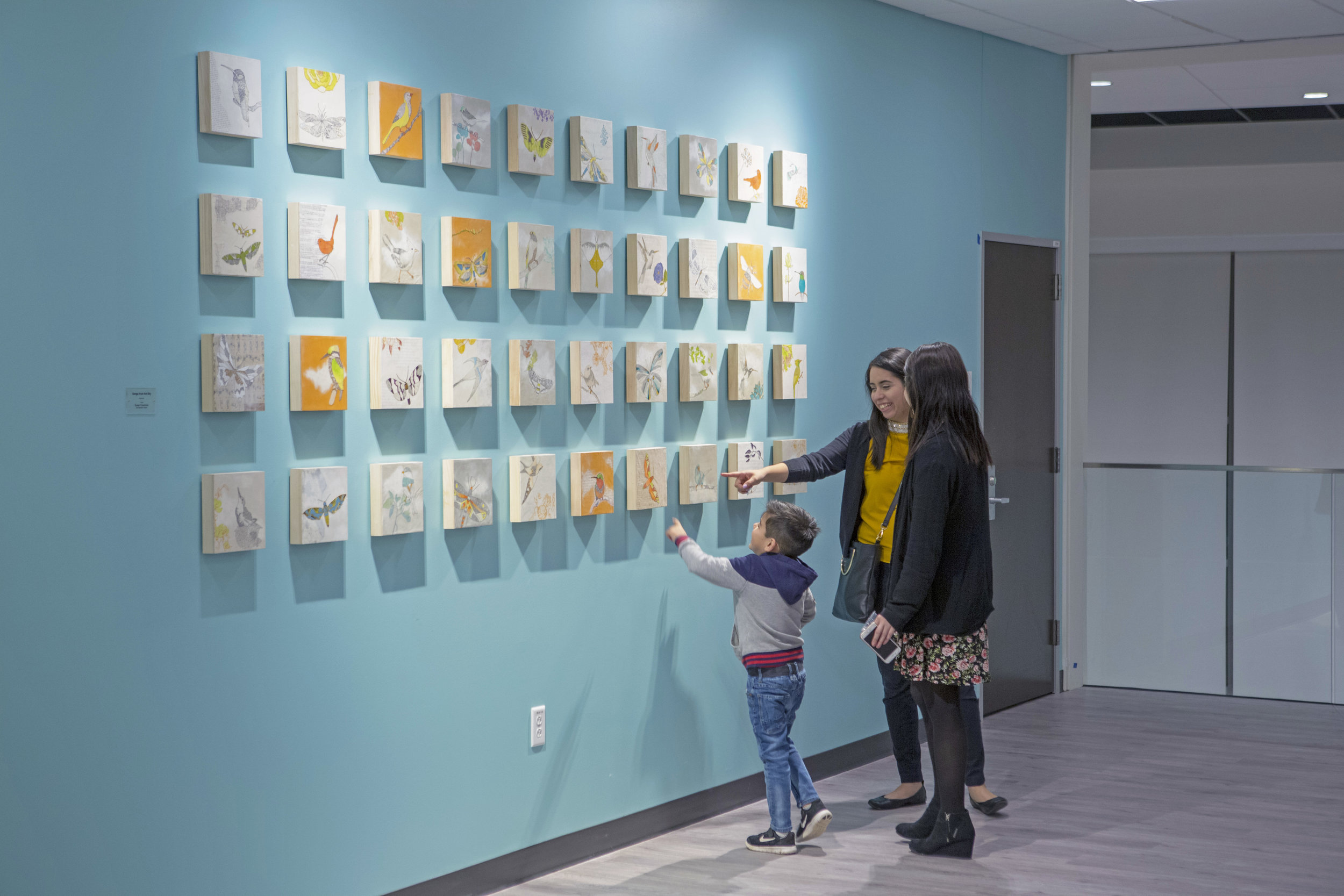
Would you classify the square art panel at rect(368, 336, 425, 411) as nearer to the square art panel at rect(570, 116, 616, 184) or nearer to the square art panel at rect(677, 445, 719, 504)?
the square art panel at rect(570, 116, 616, 184)

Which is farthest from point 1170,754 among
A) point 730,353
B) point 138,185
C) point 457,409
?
point 138,185

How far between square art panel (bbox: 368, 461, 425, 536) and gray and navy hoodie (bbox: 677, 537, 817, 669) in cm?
83

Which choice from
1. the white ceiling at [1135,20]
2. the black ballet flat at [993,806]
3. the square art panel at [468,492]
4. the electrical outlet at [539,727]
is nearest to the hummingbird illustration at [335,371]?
the square art panel at [468,492]

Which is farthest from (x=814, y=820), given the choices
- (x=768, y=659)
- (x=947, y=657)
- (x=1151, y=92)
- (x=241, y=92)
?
(x=1151, y=92)

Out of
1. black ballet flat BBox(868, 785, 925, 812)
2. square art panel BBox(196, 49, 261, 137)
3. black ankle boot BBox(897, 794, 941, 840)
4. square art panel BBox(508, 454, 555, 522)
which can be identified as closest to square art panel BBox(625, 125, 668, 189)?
square art panel BBox(508, 454, 555, 522)

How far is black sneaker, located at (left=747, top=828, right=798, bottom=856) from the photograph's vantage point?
3904 mm

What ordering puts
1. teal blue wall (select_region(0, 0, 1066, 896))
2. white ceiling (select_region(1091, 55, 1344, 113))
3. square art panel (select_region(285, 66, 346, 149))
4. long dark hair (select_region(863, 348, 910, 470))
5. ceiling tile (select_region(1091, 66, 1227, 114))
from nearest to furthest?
teal blue wall (select_region(0, 0, 1066, 896))
square art panel (select_region(285, 66, 346, 149))
long dark hair (select_region(863, 348, 910, 470))
white ceiling (select_region(1091, 55, 1344, 113))
ceiling tile (select_region(1091, 66, 1227, 114))

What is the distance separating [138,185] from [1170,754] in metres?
4.19

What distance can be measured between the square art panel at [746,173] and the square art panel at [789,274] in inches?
7.8

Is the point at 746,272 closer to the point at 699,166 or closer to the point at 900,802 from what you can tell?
the point at 699,166

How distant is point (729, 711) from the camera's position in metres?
4.35

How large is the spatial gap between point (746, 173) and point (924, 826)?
7.02ft

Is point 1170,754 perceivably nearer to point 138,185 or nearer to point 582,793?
point 582,793

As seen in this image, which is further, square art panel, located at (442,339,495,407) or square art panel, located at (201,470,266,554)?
square art panel, located at (442,339,495,407)
